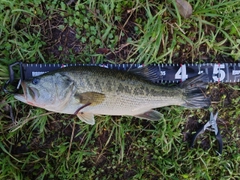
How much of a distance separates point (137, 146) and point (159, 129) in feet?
1.27

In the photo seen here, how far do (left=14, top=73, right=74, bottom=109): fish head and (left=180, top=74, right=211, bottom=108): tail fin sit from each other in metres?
1.43

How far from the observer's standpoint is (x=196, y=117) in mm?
3730

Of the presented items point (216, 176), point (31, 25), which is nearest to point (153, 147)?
point (216, 176)

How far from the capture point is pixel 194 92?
336 centimetres

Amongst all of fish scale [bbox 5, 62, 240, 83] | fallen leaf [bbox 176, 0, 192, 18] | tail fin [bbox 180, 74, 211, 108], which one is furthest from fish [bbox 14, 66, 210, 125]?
fallen leaf [bbox 176, 0, 192, 18]

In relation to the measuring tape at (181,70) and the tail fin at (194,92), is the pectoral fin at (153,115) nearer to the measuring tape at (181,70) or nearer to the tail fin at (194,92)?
the tail fin at (194,92)

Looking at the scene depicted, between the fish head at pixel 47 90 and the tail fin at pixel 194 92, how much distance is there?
1427 millimetres

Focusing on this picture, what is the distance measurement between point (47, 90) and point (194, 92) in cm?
181

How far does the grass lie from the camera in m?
3.44

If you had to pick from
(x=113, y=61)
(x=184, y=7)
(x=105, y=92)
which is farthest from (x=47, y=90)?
(x=184, y=7)

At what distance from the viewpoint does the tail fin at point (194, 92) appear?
11.0ft

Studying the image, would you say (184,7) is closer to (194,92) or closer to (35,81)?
(194,92)

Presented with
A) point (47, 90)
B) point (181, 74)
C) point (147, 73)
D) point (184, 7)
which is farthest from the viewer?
point (181, 74)

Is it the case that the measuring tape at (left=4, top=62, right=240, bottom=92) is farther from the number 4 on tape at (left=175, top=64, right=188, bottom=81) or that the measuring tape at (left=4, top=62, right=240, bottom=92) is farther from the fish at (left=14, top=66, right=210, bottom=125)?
the fish at (left=14, top=66, right=210, bottom=125)
